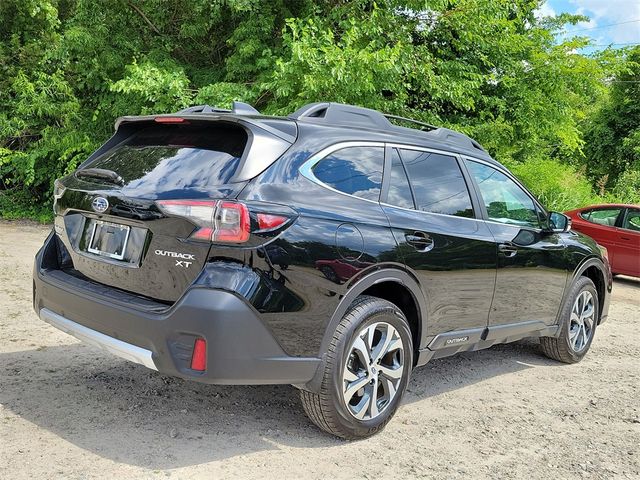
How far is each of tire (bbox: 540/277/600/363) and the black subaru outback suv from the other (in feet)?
4.22

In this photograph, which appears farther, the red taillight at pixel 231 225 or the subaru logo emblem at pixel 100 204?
the subaru logo emblem at pixel 100 204

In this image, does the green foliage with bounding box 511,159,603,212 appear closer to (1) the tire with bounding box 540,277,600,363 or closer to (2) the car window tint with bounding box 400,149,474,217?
(1) the tire with bounding box 540,277,600,363

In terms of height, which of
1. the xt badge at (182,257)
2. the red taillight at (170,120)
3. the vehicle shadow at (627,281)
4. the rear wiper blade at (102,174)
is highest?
the red taillight at (170,120)

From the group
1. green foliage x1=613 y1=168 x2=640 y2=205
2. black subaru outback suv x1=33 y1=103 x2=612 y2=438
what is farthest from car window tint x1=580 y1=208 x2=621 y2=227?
green foliage x1=613 y1=168 x2=640 y2=205

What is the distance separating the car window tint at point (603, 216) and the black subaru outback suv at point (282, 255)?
8.48 metres

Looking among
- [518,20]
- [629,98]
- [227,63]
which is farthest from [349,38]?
[629,98]

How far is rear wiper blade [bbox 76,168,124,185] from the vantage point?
11.2 ft

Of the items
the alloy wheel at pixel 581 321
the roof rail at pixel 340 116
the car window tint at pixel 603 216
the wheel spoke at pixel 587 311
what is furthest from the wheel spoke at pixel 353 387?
the car window tint at pixel 603 216

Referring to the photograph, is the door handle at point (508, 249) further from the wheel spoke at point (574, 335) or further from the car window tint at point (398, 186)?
the wheel spoke at point (574, 335)

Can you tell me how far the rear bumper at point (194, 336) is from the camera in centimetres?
292

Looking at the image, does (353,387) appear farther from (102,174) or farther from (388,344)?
(102,174)

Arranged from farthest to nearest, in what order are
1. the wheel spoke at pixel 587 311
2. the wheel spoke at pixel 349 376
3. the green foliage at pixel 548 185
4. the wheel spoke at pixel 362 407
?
the green foliage at pixel 548 185, the wheel spoke at pixel 587 311, the wheel spoke at pixel 362 407, the wheel spoke at pixel 349 376

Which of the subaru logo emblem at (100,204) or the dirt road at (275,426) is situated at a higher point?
the subaru logo emblem at (100,204)

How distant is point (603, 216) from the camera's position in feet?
39.3
